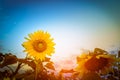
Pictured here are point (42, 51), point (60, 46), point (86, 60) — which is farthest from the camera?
point (60, 46)

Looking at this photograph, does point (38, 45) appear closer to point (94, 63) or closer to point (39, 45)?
point (39, 45)

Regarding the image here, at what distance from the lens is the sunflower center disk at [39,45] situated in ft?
2.97

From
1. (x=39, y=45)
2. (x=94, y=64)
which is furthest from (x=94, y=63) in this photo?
(x=39, y=45)

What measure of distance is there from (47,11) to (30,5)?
0.34 feet

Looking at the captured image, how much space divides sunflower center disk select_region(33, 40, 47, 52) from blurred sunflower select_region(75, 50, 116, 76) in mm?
205

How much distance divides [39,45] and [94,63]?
27cm

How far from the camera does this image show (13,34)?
1.21 m

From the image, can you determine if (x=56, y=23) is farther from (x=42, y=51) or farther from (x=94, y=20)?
(x=42, y=51)

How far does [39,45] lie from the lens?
0.92 m

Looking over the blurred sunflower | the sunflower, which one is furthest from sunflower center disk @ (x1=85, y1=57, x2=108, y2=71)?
the sunflower

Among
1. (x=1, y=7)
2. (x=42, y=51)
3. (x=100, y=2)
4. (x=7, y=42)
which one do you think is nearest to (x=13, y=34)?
(x=7, y=42)

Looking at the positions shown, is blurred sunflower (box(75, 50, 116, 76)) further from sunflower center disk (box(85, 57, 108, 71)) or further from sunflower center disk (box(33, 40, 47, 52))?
sunflower center disk (box(33, 40, 47, 52))

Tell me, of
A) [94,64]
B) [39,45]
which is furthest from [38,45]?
[94,64]

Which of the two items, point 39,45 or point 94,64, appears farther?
point 39,45
